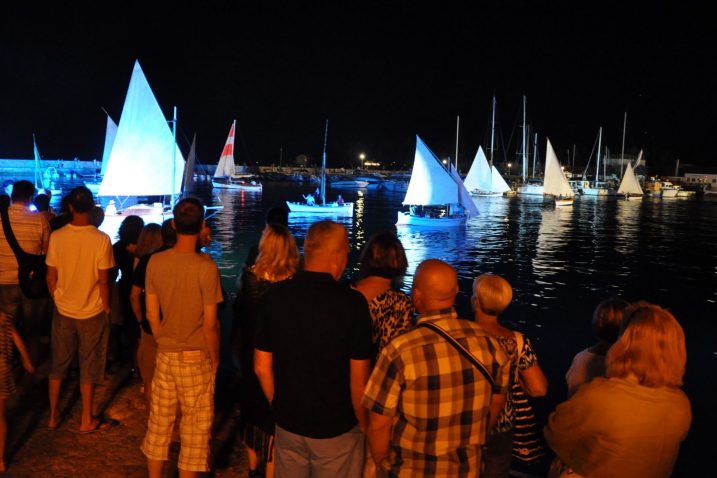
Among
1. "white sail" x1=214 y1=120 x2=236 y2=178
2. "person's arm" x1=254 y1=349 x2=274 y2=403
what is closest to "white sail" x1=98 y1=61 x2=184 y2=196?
"person's arm" x1=254 y1=349 x2=274 y2=403

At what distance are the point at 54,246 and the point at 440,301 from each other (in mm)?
3267

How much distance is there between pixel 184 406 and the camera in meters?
3.65

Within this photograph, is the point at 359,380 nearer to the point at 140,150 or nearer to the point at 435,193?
the point at 140,150

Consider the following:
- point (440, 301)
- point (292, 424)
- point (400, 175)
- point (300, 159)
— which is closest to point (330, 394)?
point (292, 424)

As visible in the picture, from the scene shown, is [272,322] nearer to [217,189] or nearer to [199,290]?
[199,290]

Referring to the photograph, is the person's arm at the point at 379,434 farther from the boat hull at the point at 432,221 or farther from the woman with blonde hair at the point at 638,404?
the boat hull at the point at 432,221

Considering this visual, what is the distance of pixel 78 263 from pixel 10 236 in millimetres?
1060

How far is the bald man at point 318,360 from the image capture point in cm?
Result: 264

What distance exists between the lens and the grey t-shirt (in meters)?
3.50

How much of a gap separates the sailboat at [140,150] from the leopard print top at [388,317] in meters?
21.2

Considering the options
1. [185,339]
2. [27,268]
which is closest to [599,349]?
[185,339]

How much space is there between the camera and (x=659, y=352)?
245 centimetres

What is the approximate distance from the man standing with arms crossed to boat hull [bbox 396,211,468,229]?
3003cm

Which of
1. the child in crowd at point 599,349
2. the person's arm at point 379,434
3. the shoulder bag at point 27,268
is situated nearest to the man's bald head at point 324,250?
the person's arm at point 379,434
